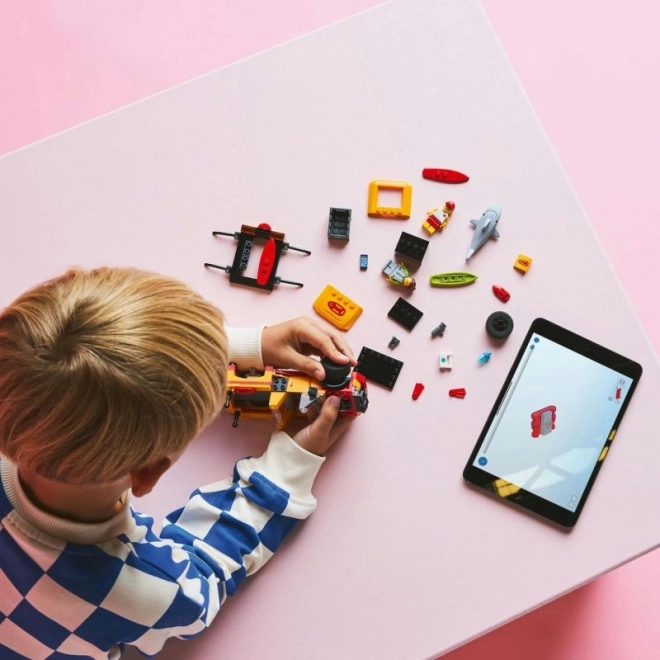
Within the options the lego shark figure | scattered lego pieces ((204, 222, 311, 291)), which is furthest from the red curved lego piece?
the lego shark figure

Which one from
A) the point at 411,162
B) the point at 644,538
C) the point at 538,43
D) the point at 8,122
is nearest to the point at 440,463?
the point at 644,538

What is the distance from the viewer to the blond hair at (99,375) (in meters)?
0.54

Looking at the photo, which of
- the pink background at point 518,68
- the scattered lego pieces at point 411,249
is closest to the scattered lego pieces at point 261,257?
the scattered lego pieces at point 411,249

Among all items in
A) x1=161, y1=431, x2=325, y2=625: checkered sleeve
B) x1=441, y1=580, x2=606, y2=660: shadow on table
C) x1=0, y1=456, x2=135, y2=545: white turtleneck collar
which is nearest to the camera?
x1=0, y1=456, x2=135, y2=545: white turtleneck collar

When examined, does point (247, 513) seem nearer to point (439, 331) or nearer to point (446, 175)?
point (439, 331)

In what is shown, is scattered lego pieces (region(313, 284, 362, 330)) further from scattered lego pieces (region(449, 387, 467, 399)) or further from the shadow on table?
the shadow on table

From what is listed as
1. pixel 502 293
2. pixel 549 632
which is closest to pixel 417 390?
pixel 502 293

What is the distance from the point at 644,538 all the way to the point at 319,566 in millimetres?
360

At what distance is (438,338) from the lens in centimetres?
83

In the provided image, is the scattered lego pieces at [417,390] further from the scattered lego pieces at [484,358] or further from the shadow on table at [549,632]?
the shadow on table at [549,632]

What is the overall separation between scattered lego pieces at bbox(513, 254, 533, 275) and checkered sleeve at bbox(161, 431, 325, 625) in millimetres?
318

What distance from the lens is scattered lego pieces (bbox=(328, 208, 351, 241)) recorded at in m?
0.84

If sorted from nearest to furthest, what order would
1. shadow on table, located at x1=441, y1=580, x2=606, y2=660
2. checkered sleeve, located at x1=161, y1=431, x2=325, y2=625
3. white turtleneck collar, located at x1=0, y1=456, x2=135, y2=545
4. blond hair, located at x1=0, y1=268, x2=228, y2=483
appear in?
1. blond hair, located at x1=0, y1=268, x2=228, y2=483
2. white turtleneck collar, located at x1=0, y1=456, x2=135, y2=545
3. checkered sleeve, located at x1=161, y1=431, x2=325, y2=625
4. shadow on table, located at x1=441, y1=580, x2=606, y2=660

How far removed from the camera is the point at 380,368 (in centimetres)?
82
